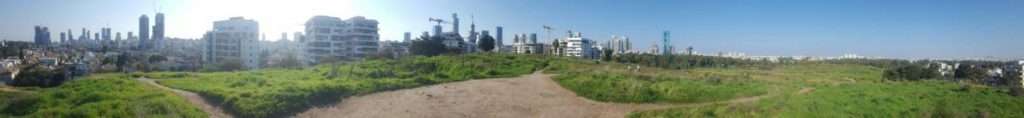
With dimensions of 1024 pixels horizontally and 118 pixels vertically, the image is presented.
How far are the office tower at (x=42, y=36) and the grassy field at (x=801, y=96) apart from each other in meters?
6.94

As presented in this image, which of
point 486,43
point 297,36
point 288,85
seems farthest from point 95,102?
point 486,43

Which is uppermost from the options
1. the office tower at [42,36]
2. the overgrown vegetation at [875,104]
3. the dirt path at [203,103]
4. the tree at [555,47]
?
the tree at [555,47]

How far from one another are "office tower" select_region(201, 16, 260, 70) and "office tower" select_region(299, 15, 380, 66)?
5069 millimetres

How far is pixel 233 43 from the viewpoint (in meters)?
10.9

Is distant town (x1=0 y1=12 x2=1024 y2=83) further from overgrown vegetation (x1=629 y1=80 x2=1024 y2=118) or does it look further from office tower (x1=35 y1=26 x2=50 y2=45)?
overgrown vegetation (x1=629 y1=80 x2=1024 y2=118)

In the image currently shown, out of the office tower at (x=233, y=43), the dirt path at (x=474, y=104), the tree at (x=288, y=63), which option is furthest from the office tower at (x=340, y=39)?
the dirt path at (x=474, y=104)

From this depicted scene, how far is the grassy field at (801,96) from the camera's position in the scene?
860cm

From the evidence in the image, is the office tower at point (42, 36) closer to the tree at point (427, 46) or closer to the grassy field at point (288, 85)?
the grassy field at point (288, 85)

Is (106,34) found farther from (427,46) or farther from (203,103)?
(427,46)

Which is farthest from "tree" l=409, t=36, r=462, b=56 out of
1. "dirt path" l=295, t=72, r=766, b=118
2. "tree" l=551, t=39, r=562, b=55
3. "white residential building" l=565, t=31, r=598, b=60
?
"white residential building" l=565, t=31, r=598, b=60

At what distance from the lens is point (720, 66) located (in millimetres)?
18109

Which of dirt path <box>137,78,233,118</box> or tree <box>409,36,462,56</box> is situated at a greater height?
tree <box>409,36,462,56</box>

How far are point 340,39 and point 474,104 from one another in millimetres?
10659

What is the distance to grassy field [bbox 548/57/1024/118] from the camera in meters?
8.60
